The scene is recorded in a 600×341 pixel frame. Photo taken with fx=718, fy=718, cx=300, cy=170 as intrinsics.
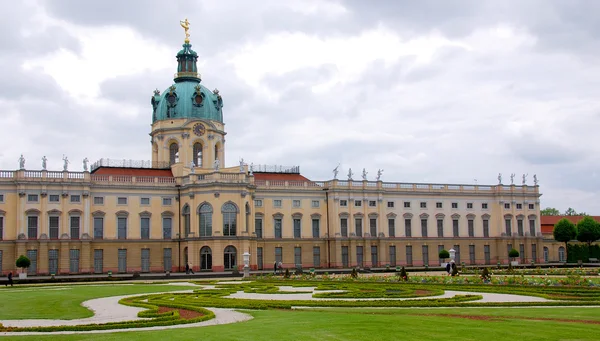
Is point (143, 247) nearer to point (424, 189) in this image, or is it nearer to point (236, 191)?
point (236, 191)

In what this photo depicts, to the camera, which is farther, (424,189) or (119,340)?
(424,189)

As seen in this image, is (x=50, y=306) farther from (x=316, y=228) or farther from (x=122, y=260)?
(x=316, y=228)

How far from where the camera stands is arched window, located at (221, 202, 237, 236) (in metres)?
75.6

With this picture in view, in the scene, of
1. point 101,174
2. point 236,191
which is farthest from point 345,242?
point 101,174

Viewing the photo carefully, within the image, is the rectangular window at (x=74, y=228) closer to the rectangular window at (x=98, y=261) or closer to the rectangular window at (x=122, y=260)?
the rectangular window at (x=98, y=261)

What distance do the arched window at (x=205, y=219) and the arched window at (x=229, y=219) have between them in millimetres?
1486

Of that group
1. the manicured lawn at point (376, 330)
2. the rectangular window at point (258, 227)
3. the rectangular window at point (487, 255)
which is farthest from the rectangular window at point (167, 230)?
the manicured lawn at point (376, 330)

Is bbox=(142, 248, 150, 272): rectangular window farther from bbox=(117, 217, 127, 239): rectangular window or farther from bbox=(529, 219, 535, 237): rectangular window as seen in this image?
bbox=(529, 219, 535, 237): rectangular window

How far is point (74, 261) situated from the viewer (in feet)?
242

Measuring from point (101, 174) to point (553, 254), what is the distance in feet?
201

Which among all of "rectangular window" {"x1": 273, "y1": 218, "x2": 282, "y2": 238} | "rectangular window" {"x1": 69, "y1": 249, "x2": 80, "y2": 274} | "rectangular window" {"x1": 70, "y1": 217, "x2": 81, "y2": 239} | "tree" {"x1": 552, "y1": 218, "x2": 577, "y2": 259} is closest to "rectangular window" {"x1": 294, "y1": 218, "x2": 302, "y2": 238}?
"rectangular window" {"x1": 273, "y1": 218, "x2": 282, "y2": 238}

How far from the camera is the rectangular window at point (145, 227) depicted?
77.8m

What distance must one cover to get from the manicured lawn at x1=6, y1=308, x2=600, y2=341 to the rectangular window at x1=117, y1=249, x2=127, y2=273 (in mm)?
54957

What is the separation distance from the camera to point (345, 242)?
84.8m
